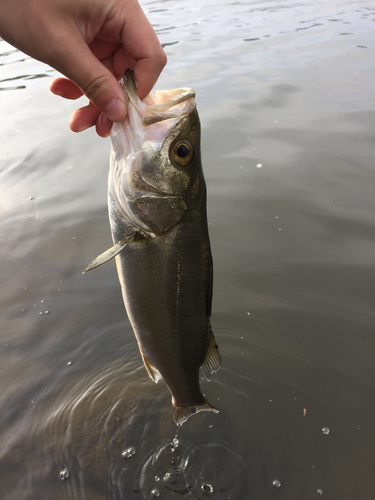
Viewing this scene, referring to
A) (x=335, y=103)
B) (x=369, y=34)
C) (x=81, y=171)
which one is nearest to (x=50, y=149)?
(x=81, y=171)

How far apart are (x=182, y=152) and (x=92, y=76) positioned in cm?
54

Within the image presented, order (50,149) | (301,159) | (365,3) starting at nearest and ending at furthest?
(301,159) < (50,149) < (365,3)

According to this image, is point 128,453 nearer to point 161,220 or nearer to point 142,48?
point 161,220

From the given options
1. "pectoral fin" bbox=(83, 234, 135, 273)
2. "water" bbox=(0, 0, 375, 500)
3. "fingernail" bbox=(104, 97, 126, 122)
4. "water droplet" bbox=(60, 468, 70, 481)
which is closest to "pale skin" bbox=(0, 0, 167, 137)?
"fingernail" bbox=(104, 97, 126, 122)

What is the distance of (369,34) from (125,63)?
395 inches

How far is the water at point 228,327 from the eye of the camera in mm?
2588

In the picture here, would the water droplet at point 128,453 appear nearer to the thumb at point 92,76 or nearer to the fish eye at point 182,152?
the fish eye at point 182,152

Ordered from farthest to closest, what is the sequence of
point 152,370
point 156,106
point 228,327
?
point 228,327 → point 152,370 → point 156,106

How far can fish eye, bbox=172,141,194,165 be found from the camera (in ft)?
6.33

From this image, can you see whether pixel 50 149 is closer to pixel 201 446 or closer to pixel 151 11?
pixel 201 446

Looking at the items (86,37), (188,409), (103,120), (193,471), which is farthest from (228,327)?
(86,37)

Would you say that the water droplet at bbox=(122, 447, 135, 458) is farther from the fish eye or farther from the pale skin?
the pale skin

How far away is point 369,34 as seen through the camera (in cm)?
986

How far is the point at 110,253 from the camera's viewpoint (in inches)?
72.7
